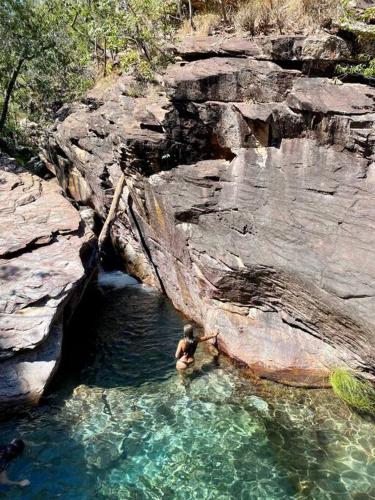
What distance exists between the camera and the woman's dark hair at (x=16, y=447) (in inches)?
334

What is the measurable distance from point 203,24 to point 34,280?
11321 millimetres

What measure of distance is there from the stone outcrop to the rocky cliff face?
283 cm

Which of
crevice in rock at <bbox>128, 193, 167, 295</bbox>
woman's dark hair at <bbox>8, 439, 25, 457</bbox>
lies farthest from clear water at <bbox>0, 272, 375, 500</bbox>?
crevice in rock at <bbox>128, 193, 167, 295</bbox>

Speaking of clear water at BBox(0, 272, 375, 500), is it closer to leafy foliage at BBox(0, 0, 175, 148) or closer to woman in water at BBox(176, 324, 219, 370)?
woman in water at BBox(176, 324, 219, 370)

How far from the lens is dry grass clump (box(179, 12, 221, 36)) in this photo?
15320 millimetres

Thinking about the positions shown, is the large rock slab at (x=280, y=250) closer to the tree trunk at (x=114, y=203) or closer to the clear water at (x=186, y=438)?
the clear water at (x=186, y=438)

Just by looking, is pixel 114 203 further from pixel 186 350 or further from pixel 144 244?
pixel 186 350

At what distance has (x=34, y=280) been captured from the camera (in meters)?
11.3

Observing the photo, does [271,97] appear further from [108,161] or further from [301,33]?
[108,161]

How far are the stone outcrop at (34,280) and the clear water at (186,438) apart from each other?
80cm

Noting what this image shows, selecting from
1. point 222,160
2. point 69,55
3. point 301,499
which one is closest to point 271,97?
point 222,160

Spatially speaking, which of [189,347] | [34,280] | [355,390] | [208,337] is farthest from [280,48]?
[34,280]

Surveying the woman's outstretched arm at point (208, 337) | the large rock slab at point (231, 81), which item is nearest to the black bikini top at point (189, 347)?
the woman's outstretched arm at point (208, 337)

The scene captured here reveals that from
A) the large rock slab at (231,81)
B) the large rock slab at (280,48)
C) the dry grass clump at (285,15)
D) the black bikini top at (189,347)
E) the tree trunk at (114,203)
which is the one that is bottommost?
the black bikini top at (189,347)
